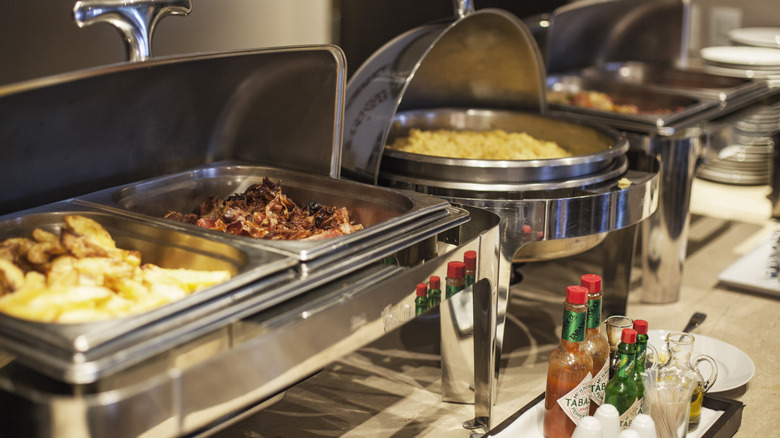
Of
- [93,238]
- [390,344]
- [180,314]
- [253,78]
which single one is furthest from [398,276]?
[390,344]

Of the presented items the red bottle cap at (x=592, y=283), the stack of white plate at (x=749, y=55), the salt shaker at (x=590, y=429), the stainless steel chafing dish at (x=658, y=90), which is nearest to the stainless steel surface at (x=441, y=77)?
the stainless steel chafing dish at (x=658, y=90)

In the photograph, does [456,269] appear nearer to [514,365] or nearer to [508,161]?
[508,161]

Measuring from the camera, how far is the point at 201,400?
1.12 metres

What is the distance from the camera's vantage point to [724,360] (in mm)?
2182

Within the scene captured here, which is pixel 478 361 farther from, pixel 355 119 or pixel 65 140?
pixel 65 140

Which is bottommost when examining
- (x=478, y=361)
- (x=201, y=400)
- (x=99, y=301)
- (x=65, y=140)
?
(x=478, y=361)

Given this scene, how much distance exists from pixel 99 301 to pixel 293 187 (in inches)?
26.9

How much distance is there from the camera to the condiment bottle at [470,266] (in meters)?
1.56

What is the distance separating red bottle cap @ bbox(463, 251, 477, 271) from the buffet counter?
531mm

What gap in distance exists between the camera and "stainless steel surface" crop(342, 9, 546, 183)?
203 centimetres

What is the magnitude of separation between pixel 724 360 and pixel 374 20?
147 cm

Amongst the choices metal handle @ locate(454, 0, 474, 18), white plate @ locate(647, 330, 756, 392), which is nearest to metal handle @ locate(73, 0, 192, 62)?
metal handle @ locate(454, 0, 474, 18)

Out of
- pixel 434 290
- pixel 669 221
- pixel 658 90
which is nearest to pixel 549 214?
pixel 434 290

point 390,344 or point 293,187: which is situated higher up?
point 293,187
